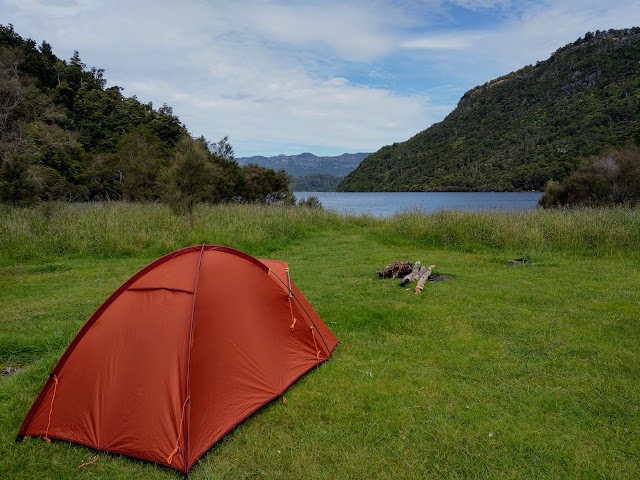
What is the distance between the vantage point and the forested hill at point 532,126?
58344 mm

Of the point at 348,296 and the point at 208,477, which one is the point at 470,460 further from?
the point at 348,296

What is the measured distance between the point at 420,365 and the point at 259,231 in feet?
33.3

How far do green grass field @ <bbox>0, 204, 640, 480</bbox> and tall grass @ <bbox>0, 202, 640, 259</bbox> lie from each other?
0.34 feet

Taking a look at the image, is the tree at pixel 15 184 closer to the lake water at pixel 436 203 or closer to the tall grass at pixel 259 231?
the tall grass at pixel 259 231

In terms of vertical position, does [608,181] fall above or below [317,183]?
below

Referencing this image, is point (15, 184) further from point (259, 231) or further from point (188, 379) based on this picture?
point (188, 379)

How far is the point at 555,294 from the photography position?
765 centimetres

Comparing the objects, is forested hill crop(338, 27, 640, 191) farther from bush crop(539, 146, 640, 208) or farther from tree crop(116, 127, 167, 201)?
tree crop(116, 127, 167, 201)

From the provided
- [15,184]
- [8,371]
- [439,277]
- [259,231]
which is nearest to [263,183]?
[15,184]

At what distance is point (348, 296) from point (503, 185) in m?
71.7

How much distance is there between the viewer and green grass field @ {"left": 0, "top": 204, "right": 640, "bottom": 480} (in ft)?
10.5

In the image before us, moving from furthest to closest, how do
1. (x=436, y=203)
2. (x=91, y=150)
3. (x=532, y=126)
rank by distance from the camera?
(x=532, y=126), (x=436, y=203), (x=91, y=150)

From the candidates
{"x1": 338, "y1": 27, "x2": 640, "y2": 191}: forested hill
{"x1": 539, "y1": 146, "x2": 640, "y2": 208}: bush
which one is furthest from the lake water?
{"x1": 338, "y1": 27, "x2": 640, "y2": 191}: forested hill

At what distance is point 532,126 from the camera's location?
7356 centimetres
